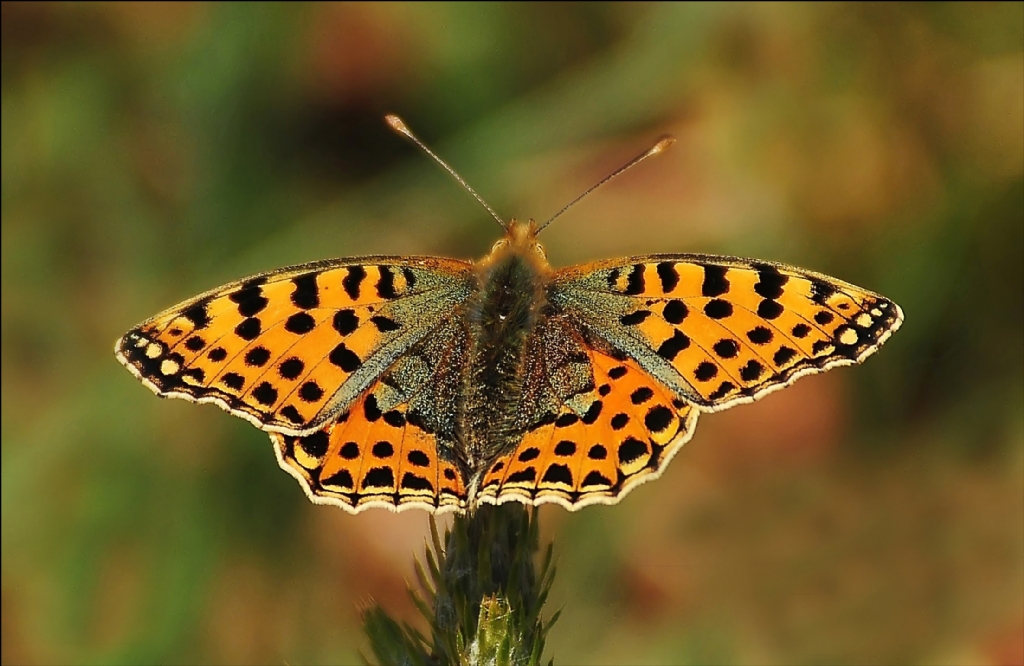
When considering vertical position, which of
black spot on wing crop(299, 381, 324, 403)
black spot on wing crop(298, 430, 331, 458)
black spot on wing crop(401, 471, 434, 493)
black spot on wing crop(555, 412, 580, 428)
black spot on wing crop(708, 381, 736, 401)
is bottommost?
black spot on wing crop(708, 381, 736, 401)

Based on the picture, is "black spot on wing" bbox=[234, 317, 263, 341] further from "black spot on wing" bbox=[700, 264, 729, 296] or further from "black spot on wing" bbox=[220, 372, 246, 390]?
"black spot on wing" bbox=[700, 264, 729, 296]

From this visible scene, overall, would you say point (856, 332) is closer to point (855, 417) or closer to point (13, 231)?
point (855, 417)

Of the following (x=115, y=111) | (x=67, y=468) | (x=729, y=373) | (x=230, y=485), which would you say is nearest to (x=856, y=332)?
(x=729, y=373)

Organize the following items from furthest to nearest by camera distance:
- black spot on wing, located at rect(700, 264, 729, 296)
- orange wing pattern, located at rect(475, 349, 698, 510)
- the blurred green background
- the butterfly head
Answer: the blurred green background
the butterfly head
black spot on wing, located at rect(700, 264, 729, 296)
orange wing pattern, located at rect(475, 349, 698, 510)

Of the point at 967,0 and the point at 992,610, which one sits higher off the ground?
the point at 967,0

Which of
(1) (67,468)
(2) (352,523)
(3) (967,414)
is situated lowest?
(3) (967,414)

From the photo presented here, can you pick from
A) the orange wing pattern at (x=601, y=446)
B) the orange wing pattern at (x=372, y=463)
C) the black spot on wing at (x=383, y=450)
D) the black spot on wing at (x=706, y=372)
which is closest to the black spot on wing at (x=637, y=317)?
the orange wing pattern at (x=601, y=446)

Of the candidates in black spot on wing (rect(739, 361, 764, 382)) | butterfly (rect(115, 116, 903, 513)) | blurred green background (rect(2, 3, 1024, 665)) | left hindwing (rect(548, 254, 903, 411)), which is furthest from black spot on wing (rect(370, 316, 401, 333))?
blurred green background (rect(2, 3, 1024, 665))
